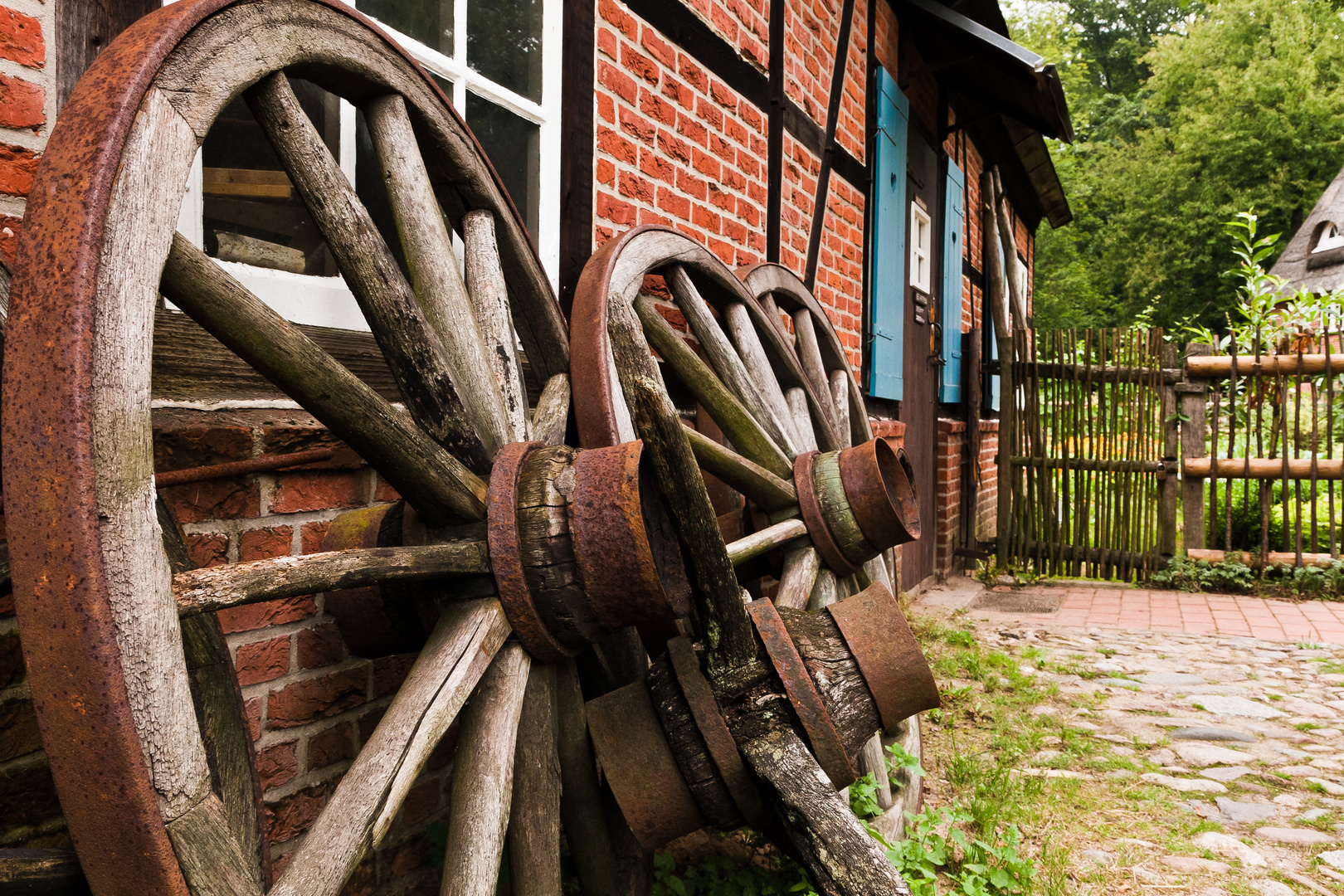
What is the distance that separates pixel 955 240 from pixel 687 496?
622 cm

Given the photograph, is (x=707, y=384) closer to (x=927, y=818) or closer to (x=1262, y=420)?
(x=927, y=818)

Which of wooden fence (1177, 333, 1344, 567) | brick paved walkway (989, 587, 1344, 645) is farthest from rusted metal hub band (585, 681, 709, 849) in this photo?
wooden fence (1177, 333, 1344, 567)

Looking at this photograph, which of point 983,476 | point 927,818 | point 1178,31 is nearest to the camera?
point 927,818

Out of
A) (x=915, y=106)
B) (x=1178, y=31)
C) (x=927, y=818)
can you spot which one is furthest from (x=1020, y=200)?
(x=1178, y=31)

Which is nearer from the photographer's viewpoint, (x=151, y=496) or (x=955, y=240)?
(x=151, y=496)

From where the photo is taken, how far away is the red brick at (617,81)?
249 centimetres

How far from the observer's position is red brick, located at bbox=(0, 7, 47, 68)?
119cm

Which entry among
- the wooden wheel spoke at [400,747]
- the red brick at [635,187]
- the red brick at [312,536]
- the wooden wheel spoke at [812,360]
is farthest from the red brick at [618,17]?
the wooden wheel spoke at [400,747]

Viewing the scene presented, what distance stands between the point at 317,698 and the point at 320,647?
94 mm

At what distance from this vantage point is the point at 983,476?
300 inches

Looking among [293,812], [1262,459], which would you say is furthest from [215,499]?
[1262,459]

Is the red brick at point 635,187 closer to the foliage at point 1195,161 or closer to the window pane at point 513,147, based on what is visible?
the window pane at point 513,147

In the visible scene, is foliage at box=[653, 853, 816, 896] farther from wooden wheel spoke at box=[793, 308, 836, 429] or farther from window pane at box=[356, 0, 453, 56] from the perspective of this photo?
window pane at box=[356, 0, 453, 56]

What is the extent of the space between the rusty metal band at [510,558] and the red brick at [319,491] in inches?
20.8
